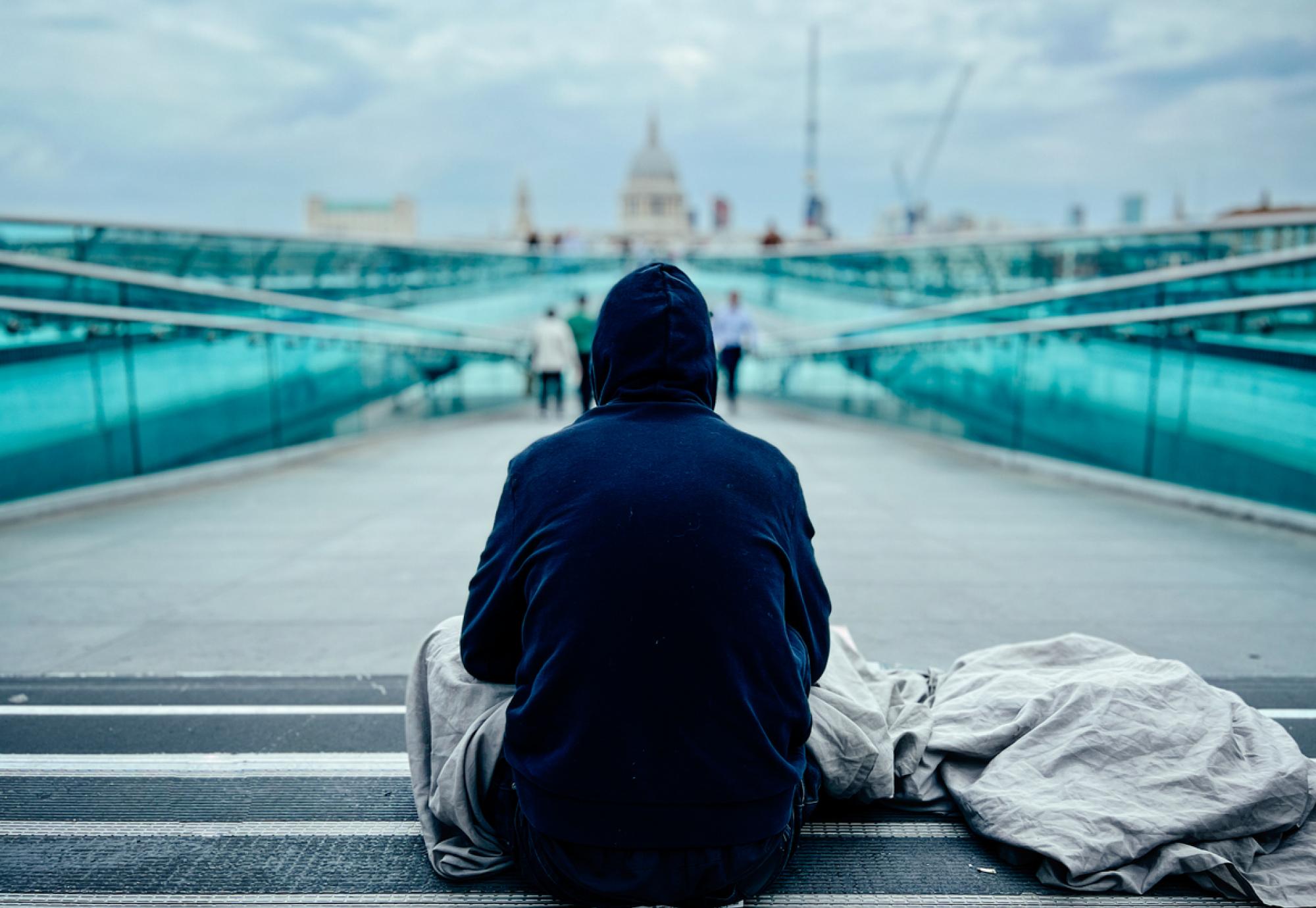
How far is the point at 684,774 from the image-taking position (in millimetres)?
2006

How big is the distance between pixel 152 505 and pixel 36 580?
78.4 inches

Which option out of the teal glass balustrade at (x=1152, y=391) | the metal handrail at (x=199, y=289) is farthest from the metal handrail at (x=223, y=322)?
the teal glass balustrade at (x=1152, y=391)

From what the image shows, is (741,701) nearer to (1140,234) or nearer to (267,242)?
(1140,234)

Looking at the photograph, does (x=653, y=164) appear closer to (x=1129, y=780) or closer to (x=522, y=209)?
(x=522, y=209)

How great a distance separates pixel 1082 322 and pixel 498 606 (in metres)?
6.94

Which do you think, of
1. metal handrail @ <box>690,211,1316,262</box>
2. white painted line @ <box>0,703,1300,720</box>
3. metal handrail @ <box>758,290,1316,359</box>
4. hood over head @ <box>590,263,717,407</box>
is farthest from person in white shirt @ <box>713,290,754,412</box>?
hood over head @ <box>590,263,717,407</box>

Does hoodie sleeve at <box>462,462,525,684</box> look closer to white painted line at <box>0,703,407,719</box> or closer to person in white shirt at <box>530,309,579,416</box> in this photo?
white painted line at <box>0,703,407,719</box>

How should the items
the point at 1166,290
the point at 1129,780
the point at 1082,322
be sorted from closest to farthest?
the point at 1129,780 < the point at 1166,290 < the point at 1082,322

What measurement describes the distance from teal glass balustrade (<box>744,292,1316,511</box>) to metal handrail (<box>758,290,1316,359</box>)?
1 centimetres

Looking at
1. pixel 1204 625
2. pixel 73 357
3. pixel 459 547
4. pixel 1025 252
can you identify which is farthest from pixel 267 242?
pixel 1204 625

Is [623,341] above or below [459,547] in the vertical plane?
above

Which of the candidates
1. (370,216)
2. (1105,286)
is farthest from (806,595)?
(370,216)

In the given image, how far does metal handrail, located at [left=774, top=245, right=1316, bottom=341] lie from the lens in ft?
20.6

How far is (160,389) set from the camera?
742 centimetres
